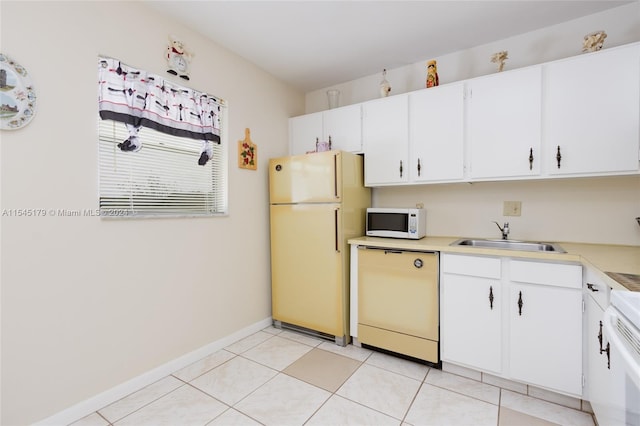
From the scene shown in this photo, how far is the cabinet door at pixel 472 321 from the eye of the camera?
196 cm

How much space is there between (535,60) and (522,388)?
96.6 inches

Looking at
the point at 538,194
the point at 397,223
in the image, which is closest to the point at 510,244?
the point at 538,194

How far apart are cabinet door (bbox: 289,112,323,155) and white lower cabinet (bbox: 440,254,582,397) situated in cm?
179

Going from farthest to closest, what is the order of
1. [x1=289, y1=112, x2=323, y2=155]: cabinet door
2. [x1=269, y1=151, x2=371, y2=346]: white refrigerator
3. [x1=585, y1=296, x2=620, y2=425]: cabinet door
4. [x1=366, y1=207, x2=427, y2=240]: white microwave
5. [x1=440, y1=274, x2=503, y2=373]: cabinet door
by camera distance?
[x1=289, y1=112, x2=323, y2=155]: cabinet door, [x1=269, y1=151, x2=371, y2=346]: white refrigerator, [x1=366, y1=207, x2=427, y2=240]: white microwave, [x1=440, y1=274, x2=503, y2=373]: cabinet door, [x1=585, y1=296, x2=620, y2=425]: cabinet door

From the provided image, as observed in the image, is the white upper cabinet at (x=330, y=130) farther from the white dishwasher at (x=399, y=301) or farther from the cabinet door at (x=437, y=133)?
the white dishwasher at (x=399, y=301)

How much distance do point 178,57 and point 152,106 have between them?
1.52 feet

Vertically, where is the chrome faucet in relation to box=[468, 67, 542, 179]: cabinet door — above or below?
below

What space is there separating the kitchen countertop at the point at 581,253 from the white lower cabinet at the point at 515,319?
0.06 m

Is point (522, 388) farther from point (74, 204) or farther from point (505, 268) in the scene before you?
point (74, 204)

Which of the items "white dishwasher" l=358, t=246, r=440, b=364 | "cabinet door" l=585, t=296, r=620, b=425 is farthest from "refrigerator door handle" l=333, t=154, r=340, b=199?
"cabinet door" l=585, t=296, r=620, b=425

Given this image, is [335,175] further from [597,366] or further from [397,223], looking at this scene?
[597,366]

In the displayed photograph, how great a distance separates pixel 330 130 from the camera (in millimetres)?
2986

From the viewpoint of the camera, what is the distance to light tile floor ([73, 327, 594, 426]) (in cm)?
168

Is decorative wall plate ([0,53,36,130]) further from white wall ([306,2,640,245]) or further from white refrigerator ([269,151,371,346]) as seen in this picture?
white wall ([306,2,640,245])
